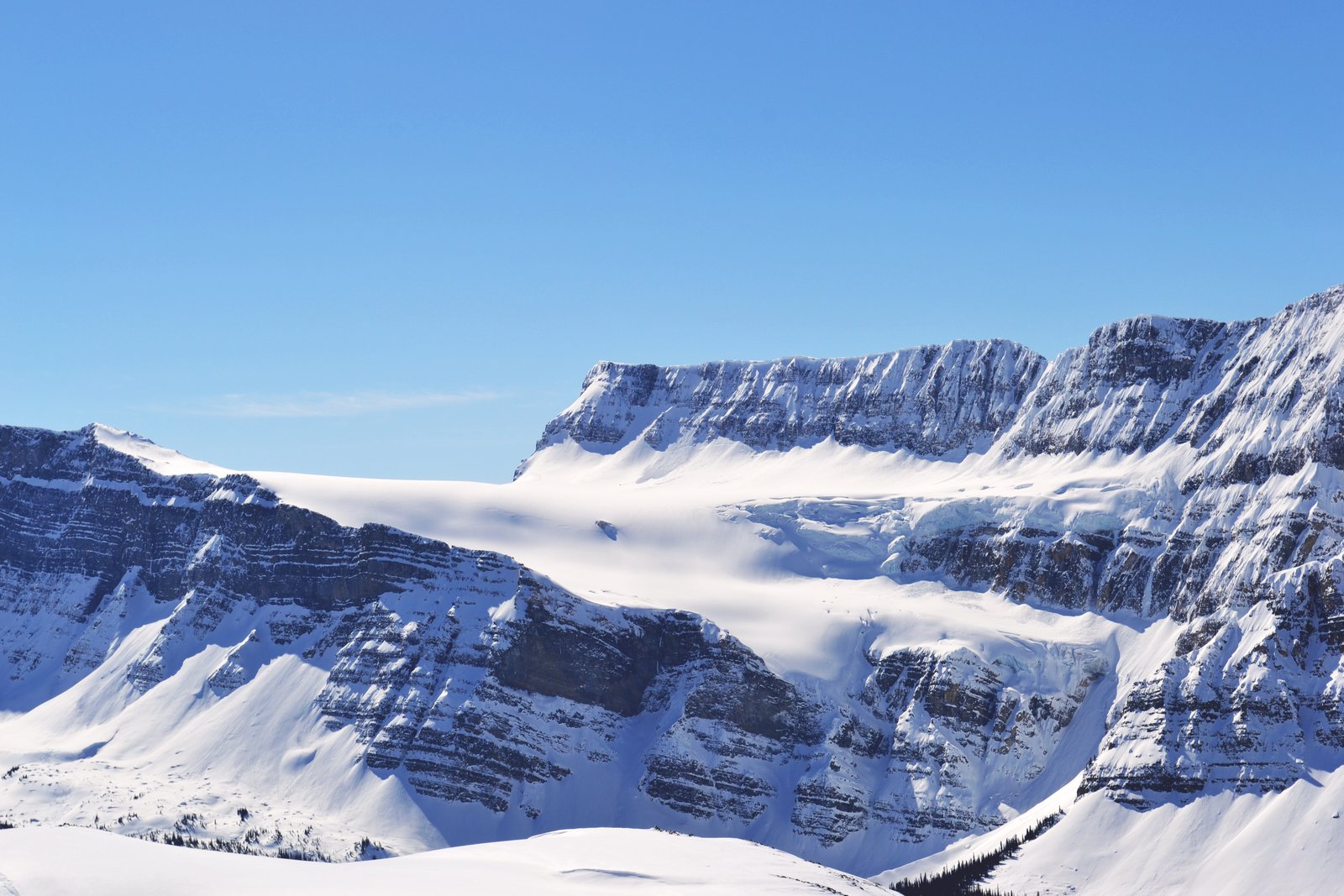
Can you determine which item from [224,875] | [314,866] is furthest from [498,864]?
[224,875]

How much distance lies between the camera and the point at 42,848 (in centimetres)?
14125

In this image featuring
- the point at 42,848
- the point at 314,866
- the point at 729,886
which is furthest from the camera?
the point at 729,886

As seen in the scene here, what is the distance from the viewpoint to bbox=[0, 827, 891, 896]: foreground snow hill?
443 ft

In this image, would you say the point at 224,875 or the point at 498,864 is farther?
the point at 498,864

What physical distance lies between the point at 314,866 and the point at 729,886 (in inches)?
1742

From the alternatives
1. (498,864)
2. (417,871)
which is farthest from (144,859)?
(498,864)

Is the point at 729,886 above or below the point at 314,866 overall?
above

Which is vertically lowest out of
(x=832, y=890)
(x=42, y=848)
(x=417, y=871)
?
(x=42, y=848)

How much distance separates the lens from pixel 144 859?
143 m

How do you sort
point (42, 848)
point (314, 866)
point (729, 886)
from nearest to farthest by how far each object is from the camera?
point (42, 848)
point (314, 866)
point (729, 886)

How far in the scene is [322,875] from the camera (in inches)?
6053

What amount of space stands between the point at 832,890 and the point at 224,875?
6919cm

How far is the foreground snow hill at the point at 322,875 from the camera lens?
5320 inches

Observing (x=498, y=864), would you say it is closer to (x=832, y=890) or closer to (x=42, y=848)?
(x=832, y=890)
